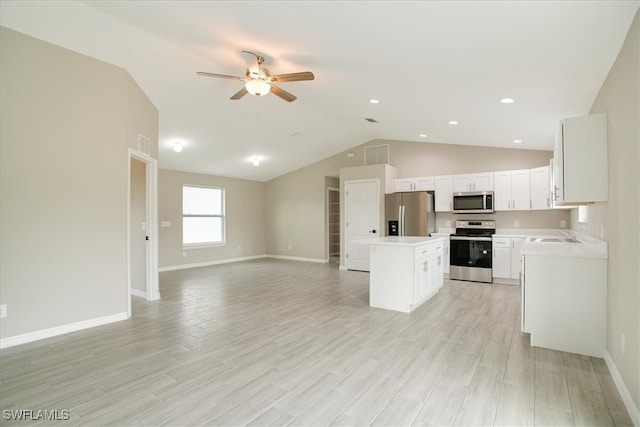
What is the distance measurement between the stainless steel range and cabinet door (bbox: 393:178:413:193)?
144cm

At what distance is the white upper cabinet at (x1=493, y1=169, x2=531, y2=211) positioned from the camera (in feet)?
19.0

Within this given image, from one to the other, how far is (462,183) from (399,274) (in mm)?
3296

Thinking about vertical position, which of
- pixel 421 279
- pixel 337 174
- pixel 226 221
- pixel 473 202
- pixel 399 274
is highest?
pixel 337 174

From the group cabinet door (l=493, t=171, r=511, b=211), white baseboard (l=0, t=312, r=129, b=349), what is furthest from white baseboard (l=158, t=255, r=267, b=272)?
cabinet door (l=493, t=171, r=511, b=211)

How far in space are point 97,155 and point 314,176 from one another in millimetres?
5983

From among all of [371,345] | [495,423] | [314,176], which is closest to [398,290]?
[371,345]

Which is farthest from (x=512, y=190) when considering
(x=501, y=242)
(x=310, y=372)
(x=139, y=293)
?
(x=139, y=293)

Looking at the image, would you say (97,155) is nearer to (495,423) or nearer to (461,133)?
(495,423)

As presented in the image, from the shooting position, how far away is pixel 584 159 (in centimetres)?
269

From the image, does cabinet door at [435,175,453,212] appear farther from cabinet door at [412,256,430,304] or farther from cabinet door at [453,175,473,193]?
cabinet door at [412,256,430,304]

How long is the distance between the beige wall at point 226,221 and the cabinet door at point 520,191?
693cm

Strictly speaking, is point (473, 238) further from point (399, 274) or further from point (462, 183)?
point (399, 274)

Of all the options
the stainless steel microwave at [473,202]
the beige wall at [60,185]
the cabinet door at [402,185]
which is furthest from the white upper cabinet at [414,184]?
the beige wall at [60,185]

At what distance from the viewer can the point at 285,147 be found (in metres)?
7.56
